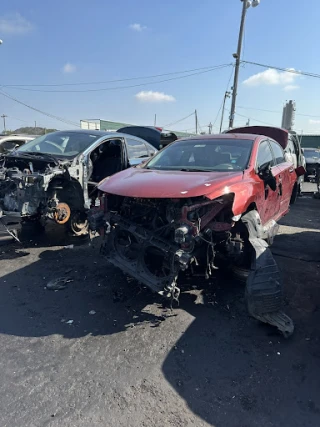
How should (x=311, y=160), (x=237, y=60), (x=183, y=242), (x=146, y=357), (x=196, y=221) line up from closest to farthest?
1. (x=146, y=357)
2. (x=183, y=242)
3. (x=196, y=221)
4. (x=311, y=160)
5. (x=237, y=60)

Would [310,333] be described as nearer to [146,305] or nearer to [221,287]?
[221,287]

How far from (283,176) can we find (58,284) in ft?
13.0

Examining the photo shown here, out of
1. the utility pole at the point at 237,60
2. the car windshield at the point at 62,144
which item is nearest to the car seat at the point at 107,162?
the car windshield at the point at 62,144

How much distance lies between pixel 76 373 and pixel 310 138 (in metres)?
49.0

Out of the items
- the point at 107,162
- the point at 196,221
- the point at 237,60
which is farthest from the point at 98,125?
the point at 196,221

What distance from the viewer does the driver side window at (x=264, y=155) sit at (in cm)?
458

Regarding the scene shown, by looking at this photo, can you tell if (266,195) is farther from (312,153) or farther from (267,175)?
(312,153)

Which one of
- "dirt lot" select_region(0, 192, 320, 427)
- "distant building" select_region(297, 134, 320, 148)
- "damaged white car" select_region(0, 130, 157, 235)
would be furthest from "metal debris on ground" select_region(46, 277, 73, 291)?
"distant building" select_region(297, 134, 320, 148)

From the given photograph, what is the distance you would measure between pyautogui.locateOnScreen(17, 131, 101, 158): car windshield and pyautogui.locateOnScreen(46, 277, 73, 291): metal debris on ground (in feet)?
7.74

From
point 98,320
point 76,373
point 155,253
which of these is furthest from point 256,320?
point 76,373

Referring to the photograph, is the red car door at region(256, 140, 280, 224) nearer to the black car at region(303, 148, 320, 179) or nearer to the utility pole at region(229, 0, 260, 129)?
the black car at region(303, 148, 320, 179)

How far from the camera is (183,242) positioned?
3.20m

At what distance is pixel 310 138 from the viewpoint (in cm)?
4528

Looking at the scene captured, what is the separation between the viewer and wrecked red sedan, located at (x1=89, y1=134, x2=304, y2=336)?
323cm
